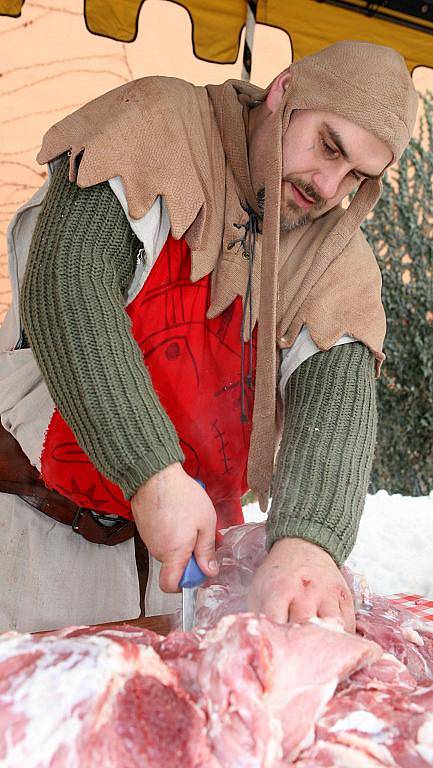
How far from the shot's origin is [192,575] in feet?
4.50

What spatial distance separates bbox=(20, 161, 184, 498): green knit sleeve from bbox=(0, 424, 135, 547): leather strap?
1.79 ft

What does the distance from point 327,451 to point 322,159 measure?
660mm

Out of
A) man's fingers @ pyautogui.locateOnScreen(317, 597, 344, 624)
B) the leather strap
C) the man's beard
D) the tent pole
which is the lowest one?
the leather strap

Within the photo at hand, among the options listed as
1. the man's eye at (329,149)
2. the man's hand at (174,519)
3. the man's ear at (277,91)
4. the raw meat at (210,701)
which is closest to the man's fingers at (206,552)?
the man's hand at (174,519)

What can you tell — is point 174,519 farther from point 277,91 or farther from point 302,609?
point 277,91

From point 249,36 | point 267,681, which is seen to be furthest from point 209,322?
point 249,36

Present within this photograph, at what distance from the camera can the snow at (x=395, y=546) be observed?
2.60 meters

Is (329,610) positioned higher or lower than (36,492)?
higher

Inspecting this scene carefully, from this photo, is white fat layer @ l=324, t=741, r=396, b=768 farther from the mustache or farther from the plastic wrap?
the mustache

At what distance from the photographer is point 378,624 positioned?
1.60m

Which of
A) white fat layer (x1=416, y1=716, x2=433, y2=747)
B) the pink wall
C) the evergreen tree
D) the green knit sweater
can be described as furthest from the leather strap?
the evergreen tree

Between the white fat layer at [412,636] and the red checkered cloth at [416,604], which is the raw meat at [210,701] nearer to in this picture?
the white fat layer at [412,636]

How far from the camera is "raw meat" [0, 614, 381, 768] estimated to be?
871 millimetres

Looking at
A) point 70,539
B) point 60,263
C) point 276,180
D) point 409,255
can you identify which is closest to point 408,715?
point 60,263
